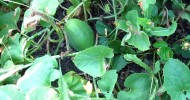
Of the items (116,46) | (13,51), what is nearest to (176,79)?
(116,46)

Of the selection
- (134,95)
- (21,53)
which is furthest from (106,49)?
(21,53)

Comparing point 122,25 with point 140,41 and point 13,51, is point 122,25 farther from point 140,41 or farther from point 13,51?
point 13,51

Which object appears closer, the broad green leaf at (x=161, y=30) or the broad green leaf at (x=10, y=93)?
the broad green leaf at (x=10, y=93)

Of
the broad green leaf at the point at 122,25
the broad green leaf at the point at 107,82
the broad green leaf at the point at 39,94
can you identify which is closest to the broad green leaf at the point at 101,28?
the broad green leaf at the point at 122,25

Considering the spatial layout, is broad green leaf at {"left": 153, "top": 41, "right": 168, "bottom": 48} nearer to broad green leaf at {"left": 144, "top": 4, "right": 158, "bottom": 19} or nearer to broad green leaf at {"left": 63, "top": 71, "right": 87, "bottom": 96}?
broad green leaf at {"left": 144, "top": 4, "right": 158, "bottom": 19}

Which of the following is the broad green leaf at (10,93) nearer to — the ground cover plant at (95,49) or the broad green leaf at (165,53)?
the ground cover plant at (95,49)

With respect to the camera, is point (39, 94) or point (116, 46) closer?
point (39, 94)

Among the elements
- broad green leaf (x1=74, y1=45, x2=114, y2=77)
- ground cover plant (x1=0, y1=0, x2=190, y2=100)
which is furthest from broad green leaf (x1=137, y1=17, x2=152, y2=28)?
broad green leaf (x1=74, y1=45, x2=114, y2=77)
